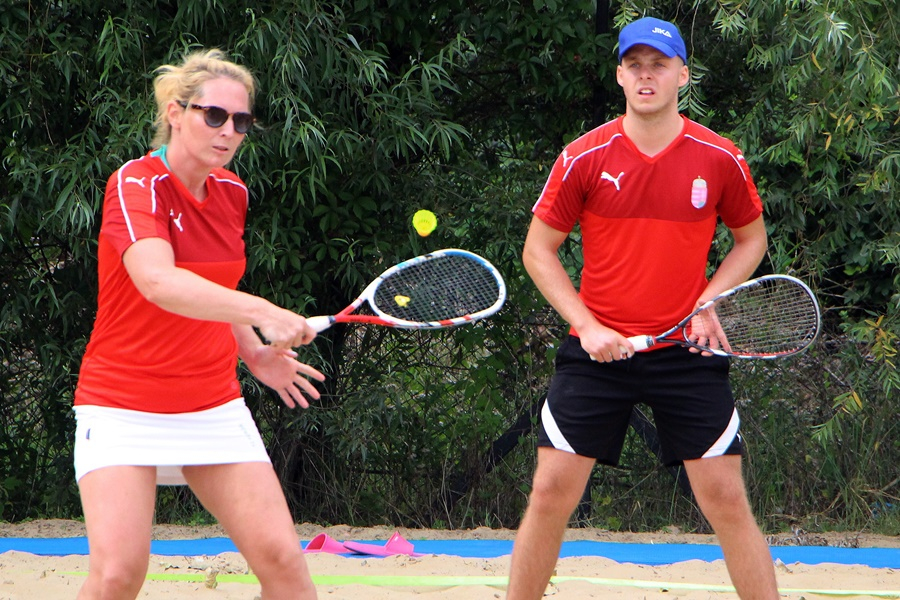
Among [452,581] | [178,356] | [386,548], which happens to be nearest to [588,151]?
[178,356]

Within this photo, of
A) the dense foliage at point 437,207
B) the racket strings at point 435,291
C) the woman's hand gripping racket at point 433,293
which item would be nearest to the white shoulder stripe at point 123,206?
the woman's hand gripping racket at point 433,293

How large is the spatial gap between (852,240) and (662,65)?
320cm

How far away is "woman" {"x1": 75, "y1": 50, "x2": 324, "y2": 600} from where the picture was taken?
96.8 inches

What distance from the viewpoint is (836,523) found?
605cm

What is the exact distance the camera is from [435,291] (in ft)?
11.1

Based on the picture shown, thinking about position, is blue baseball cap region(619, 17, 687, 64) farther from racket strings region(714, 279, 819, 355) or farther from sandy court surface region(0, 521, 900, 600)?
sandy court surface region(0, 521, 900, 600)

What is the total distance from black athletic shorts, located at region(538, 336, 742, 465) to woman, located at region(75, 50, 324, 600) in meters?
0.93

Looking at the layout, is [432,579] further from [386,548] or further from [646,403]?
[646,403]

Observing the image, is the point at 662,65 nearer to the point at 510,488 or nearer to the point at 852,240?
the point at 852,240

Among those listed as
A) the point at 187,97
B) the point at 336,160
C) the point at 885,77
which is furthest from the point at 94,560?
the point at 885,77

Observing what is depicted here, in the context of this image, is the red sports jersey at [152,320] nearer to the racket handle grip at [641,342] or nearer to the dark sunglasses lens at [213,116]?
the dark sunglasses lens at [213,116]

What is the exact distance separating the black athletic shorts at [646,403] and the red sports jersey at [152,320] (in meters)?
1.13

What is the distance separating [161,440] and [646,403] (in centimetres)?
149

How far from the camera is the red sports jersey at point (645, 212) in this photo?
128 inches
